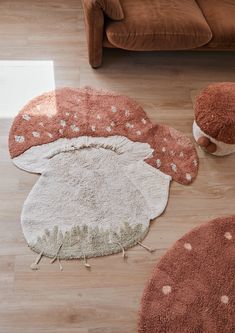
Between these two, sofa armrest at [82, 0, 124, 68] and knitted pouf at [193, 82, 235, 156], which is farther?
sofa armrest at [82, 0, 124, 68]

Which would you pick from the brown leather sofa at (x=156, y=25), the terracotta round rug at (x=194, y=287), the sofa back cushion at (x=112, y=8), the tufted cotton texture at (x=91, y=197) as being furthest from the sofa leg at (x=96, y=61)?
the terracotta round rug at (x=194, y=287)

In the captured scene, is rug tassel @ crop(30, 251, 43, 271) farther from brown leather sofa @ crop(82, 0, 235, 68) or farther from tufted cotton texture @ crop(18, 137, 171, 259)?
brown leather sofa @ crop(82, 0, 235, 68)

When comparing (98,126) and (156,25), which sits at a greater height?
(156,25)

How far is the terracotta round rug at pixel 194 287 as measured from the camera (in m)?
1.43

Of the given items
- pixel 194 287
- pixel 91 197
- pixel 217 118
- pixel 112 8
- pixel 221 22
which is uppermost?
pixel 112 8

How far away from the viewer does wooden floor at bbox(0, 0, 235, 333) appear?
1.45 meters

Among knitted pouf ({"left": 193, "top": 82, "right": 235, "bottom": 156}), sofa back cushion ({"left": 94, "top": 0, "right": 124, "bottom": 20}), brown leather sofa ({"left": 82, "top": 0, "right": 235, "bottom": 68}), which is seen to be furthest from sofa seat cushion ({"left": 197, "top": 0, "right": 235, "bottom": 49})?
sofa back cushion ({"left": 94, "top": 0, "right": 124, "bottom": 20})

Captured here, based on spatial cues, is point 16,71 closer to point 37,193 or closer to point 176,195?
point 37,193

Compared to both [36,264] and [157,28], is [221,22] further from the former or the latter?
[36,264]

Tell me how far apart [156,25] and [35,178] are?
1113 millimetres

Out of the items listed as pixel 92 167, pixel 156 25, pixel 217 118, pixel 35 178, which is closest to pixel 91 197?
pixel 92 167

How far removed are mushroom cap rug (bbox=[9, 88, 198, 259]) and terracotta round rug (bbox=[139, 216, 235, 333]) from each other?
0.69 ft

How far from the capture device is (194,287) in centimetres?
152

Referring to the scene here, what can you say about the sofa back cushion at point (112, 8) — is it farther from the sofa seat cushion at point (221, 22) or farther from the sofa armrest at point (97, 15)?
the sofa seat cushion at point (221, 22)
